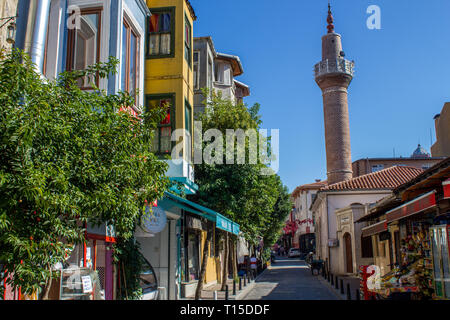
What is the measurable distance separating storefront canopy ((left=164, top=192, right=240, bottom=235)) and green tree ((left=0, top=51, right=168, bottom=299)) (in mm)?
4982

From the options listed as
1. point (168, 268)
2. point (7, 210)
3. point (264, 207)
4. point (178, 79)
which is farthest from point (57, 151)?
point (264, 207)

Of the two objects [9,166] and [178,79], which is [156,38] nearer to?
[178,79]

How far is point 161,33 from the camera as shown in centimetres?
1423

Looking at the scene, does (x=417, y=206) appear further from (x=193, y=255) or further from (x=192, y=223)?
(x=193, y=255)

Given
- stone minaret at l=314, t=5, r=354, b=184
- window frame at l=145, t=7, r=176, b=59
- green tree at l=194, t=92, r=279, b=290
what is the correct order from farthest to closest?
1. stone minaret at l=314, t=5, r=354, b=184
2. green tree at l=194, t=92, r=279, b=290
3. window frame at l=145, t=7, r=176, b=59

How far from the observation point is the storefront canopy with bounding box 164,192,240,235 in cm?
1174

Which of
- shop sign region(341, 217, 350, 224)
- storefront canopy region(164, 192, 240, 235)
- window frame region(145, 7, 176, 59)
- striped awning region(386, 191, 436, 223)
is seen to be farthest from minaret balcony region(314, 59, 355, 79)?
striped awning region(386, 191, 436, 223)

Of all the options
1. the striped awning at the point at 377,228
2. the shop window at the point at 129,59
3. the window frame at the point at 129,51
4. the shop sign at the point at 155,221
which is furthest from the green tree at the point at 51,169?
the striped awning at the point at 377,228

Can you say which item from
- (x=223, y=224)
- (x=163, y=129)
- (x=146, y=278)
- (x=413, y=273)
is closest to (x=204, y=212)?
(x=223, y=224)

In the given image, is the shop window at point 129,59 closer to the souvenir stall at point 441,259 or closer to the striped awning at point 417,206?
the striped awning at point 417,206

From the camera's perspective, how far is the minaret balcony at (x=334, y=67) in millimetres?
47500

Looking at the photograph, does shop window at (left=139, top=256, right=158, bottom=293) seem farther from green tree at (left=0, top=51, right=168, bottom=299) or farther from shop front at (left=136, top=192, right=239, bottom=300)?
green tree at (left=0, top=51, right=168, bottom=299)

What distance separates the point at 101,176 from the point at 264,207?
17095mm

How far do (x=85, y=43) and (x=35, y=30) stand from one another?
271cm
